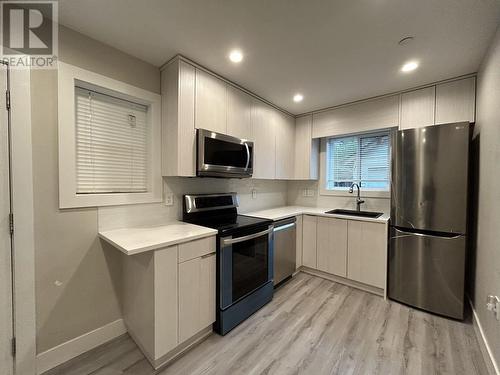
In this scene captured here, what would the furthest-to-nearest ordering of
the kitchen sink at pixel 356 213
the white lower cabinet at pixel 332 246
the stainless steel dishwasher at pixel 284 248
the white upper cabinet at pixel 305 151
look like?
the white upper cabinet at pixel 305 151 → the kitchen sink at pixel 356 213 → the white lower cabinet at pixel 332 246 → the stainless steel dishwasher at pixel 284 248

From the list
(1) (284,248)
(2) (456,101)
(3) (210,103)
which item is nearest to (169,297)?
(1) (284,248)

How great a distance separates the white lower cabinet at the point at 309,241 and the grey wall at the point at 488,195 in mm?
1533

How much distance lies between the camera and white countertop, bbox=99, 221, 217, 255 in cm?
132

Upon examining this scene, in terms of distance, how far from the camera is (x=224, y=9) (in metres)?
1.33

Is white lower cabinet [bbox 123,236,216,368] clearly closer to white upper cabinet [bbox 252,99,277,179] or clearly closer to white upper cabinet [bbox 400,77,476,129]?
white upper cabinet [bbox 252,99,277,179]

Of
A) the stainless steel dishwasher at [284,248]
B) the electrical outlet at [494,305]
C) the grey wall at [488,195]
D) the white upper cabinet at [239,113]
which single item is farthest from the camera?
the stainless steel dishwasher at [284,248]

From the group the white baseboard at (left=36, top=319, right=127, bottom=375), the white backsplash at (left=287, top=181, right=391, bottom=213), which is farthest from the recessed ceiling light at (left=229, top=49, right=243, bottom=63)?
the white baseboard at (left=36, top=319, right=127, bottom=375)

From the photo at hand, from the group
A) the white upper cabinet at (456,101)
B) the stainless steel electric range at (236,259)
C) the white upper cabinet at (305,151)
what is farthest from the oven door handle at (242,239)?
the white upper cabinet at (456,101)

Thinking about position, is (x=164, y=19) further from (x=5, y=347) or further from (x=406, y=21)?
(x=5, y=347)

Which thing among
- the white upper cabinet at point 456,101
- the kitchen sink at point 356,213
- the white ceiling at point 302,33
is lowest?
the kitchen sink at point 356,213

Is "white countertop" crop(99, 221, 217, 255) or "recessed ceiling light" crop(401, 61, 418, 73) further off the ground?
"recessed ceiling light" crop(401, 61, 418, 73)

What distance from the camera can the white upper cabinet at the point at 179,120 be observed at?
6.03 ft

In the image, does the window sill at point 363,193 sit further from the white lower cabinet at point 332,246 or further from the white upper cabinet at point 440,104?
the white upper cabinet at point 440,104

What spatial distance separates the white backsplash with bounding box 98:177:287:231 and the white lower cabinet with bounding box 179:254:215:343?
67 centimetres
